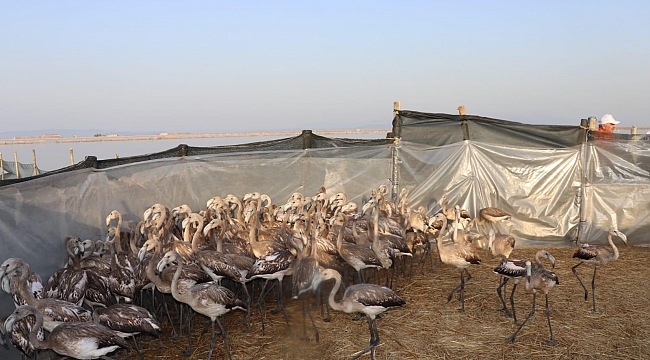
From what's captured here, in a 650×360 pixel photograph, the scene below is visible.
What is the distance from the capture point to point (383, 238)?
26.5 ft

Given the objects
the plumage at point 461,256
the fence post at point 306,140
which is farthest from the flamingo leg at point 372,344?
the fence post at point 306,140

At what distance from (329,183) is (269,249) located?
3.59 metres

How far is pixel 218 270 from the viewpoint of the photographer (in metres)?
6.77

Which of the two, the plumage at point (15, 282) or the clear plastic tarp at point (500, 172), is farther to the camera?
the clear plastic tarp at point (500, 172)

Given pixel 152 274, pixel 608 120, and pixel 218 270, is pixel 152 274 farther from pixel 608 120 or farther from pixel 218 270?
pixel 608 120

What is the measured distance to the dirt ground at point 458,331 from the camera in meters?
6.08

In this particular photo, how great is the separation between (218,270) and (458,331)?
324cm

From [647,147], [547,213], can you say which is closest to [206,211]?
[547,213]

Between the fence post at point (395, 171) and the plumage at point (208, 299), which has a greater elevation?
the fence post at point (395, 171)

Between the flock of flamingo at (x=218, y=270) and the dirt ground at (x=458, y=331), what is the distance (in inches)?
6.8

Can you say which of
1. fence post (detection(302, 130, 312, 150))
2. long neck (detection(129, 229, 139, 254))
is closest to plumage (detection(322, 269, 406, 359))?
long neck (detection(129, 229, 139, 254))

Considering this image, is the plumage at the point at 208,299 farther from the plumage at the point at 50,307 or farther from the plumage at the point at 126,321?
the plumage at the point at 50,307

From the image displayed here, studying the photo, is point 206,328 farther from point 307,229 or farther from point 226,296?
point 307,229

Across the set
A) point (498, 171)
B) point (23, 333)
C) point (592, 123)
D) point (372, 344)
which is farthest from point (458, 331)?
point (592, 123)
